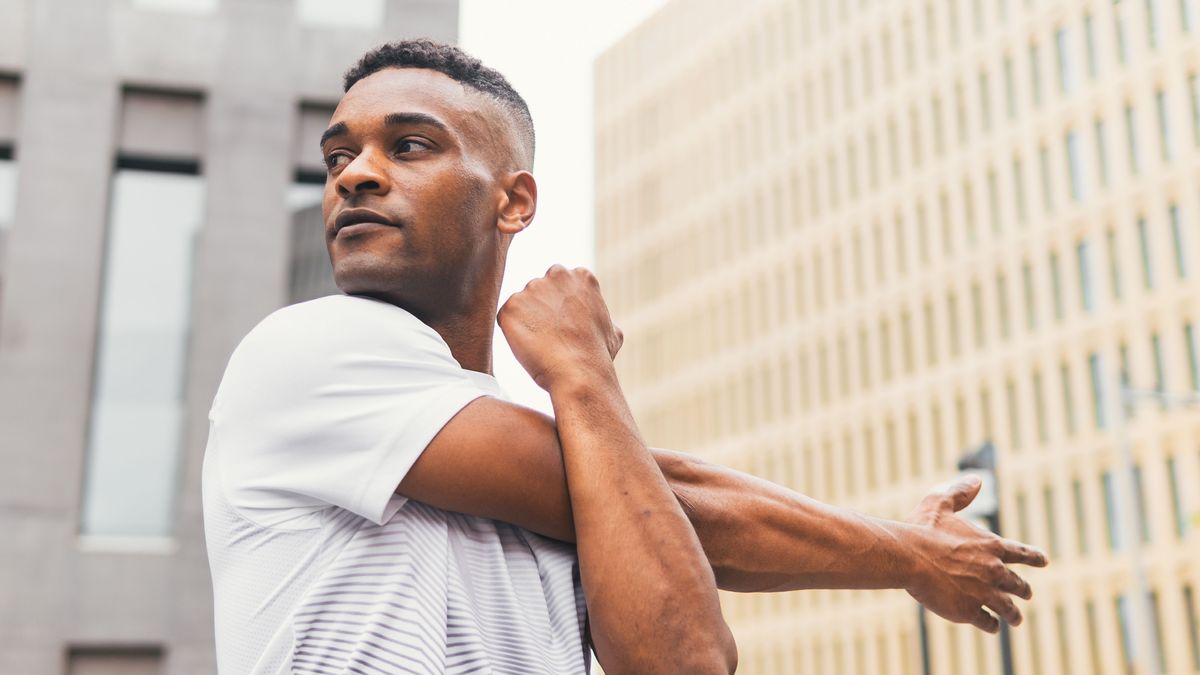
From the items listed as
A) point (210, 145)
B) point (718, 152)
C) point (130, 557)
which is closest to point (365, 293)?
point (130, 557)

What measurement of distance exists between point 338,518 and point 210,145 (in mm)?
12050

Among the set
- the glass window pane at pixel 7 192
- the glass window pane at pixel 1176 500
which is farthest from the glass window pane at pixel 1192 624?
the glass window pane at pixel 7 192

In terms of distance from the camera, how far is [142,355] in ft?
42.6

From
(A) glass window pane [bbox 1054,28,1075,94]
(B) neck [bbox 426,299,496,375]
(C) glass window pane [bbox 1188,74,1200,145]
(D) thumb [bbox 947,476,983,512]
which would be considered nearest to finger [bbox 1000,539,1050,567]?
(D) thumb [bbox 947,476,983,512]

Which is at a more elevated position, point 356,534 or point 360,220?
point 360,220

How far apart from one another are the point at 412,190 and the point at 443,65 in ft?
0.88

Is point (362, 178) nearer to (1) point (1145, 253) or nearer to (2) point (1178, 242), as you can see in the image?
(2) point (1178, 242)

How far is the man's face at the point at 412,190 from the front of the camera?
2.09 metres

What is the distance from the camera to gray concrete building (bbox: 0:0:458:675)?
1207 centimetres

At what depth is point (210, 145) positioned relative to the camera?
13.3 meters

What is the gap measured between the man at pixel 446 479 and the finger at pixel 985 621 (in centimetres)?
30

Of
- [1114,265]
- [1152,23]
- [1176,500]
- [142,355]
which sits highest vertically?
[1152,23]

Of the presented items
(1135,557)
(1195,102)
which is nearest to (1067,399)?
(1195,102)

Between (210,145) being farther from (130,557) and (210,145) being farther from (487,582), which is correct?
(487,582)
